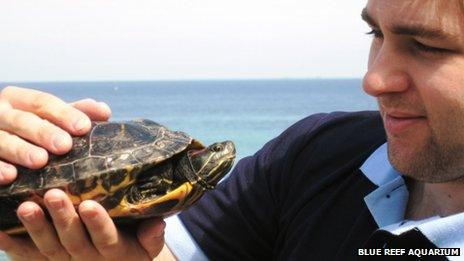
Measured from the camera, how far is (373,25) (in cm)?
244

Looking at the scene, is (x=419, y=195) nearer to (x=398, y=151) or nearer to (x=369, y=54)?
(x=398, y=151)

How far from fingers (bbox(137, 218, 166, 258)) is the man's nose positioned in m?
1.00

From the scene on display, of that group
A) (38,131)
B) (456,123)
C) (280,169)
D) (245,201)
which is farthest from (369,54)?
(38,131)

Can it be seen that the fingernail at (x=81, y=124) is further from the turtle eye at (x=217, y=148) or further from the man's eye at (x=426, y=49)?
the man's eye at (x=426, y=49)

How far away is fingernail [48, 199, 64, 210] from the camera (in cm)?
236

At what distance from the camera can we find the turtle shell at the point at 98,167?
8.47ft

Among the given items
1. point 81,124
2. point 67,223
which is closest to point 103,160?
point 81,124

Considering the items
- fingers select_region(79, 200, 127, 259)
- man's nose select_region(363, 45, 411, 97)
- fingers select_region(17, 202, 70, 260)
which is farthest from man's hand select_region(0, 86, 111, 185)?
man's nose select_region(363, 45, 411, 97)

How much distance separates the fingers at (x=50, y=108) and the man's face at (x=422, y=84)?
115cm

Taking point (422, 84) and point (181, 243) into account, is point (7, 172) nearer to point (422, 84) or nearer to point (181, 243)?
point (181, 243)

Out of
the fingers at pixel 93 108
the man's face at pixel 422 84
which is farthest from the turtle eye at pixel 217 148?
the man's face at pixel 422 84

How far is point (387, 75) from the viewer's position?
225 centimetres

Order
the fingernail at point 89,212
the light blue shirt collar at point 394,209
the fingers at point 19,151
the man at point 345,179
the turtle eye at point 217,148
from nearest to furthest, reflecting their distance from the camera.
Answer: the light blue shirt collar at point 394,209, the man at point 345,179, the fingernail at point 89,212, the fingers at point 19,151, the turtle eye at point 217,148

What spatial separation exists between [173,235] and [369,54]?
47.4 inches
